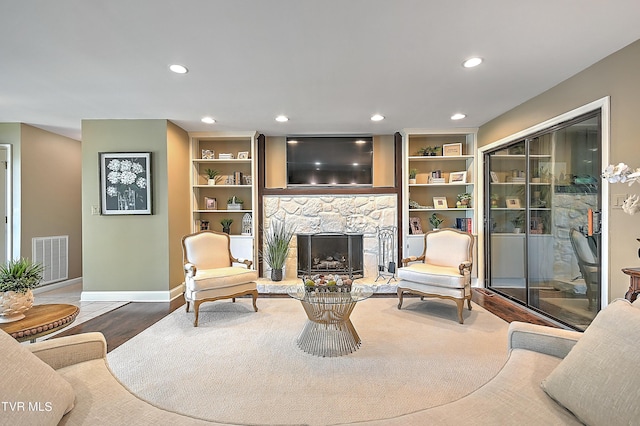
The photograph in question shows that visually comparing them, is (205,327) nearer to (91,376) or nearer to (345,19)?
(91,376)

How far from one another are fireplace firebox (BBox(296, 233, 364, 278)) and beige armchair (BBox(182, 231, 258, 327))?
4.50 feet

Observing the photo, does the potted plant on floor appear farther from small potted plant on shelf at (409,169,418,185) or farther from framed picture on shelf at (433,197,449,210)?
framed picture on shelf at (433,197,449,210)

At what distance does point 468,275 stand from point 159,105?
156 inches

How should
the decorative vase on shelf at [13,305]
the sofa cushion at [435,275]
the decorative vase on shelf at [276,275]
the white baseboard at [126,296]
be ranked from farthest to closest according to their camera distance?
the decorative vase on shelf at [276,275]
the white baseboard at [126,296]
the sofa cushion at [435,275]
the decorative vase on shelf at [13,305]

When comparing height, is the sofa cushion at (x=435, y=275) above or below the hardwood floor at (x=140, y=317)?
above

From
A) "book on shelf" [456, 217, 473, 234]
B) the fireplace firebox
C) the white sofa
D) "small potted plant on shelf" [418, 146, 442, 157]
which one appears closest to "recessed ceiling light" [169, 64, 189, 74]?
the white sofa

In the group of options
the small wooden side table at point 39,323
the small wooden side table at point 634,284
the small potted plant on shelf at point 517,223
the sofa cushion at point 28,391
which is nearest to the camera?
the sofa cushion at point 28,391

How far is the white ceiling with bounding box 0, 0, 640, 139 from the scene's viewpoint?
1896mm

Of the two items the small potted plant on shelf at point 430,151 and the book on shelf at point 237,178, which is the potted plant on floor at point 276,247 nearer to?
the book on shelf at point 237,178

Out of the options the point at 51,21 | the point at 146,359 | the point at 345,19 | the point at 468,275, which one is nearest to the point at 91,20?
the point at 51,21

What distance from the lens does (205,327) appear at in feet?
10.0

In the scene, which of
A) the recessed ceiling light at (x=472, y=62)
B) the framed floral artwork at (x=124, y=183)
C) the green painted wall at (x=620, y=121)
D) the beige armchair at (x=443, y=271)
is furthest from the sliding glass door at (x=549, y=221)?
the framed floral artwork at (x=124, y=183)

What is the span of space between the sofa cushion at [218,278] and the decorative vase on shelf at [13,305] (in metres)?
1.39

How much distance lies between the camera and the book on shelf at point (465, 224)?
479cm
